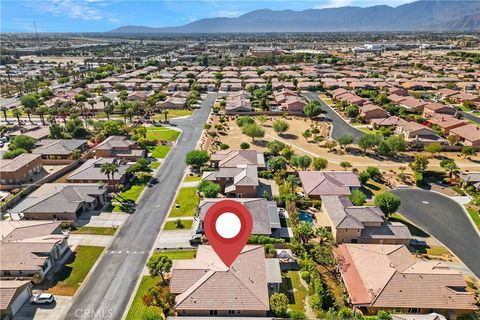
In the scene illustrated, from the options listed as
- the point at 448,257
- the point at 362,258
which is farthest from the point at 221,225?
the point at 448,257

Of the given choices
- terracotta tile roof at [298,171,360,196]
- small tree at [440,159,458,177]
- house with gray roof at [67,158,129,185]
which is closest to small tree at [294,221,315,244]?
terracotta tile roof at [298,171,360,196]

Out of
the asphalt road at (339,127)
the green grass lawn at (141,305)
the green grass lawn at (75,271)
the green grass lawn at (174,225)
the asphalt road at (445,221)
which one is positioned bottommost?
the asphalt road at (445,221)

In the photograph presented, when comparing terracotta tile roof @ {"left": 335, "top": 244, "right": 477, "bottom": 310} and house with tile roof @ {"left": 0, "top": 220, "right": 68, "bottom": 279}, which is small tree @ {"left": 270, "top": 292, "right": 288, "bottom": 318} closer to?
terracotta tile roof @ {"left": 335, "top": 244, "right": 477, "bottom": 310}

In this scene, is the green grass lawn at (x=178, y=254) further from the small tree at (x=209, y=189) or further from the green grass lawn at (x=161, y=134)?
the green grass lawn at (x=161, y=134)

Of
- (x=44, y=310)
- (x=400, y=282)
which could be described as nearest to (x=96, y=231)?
(x=44, y=310)

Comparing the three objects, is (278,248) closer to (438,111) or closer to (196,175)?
(196,175)

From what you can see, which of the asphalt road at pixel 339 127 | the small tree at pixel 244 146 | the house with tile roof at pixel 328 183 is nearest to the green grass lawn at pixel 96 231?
the house with tile roof at pixel 328 183

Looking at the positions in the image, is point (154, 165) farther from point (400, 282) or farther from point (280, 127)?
point (400, 282)
